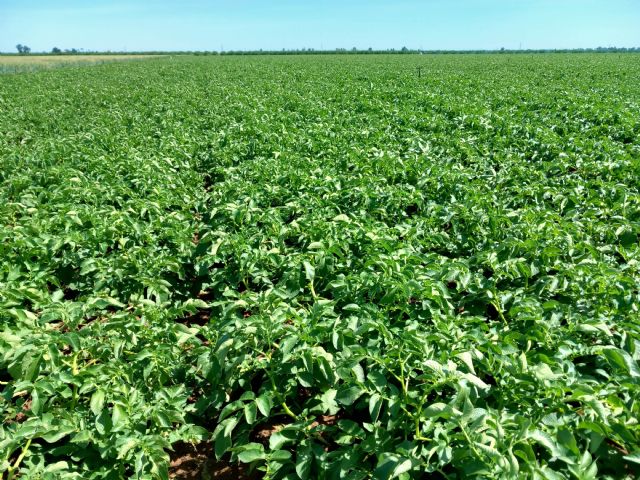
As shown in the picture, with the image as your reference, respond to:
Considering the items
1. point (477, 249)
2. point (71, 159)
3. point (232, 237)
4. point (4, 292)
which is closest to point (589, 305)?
point (477, 249)

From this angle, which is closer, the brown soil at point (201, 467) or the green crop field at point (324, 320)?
the green crop field at point (324, 320)

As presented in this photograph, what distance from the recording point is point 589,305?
3.14 metres

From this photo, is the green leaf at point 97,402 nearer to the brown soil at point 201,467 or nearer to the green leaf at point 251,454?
the brown soil at point 201,467

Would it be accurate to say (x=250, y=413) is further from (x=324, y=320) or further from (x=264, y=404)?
(x=324, y=320)

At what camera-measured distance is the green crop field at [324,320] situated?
7.25 ft

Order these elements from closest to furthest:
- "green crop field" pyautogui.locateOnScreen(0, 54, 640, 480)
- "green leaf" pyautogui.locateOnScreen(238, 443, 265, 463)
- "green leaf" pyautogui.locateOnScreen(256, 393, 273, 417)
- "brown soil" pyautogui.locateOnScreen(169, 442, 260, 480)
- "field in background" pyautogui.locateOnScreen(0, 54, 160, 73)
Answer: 1. "green crop field" pyautogui.locateOnScreen(0, 54, 640, 480)
2. "green leaf" pyautogui.locateOnScreen(238, 443, 265, 463)
3. "green leaf" pyautogui.locateOnScreen(256, 393, 273, 417)
4. "brown soil" pyautogui.locateOnScreen(169, 442, 260, 480)
5. "field in background" pyautogui.locateOnScreen(0, 54, 160, 73)

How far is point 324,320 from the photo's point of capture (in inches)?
116

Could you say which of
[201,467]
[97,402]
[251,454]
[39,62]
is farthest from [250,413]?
[39,62]

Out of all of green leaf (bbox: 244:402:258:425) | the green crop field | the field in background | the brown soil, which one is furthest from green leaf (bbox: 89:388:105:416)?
the field in background

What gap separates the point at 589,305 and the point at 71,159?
8.08 m

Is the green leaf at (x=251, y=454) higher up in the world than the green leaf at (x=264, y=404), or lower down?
lower down

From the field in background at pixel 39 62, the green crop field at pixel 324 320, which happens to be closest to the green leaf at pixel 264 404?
the green crop field at pixel 324 320

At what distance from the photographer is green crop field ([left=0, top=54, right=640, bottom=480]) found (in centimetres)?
221

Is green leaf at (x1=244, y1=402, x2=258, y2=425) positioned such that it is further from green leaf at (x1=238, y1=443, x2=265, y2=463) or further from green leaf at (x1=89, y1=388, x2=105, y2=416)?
green leaf at (x1=89, y1=388, x2=105, y2=416)
